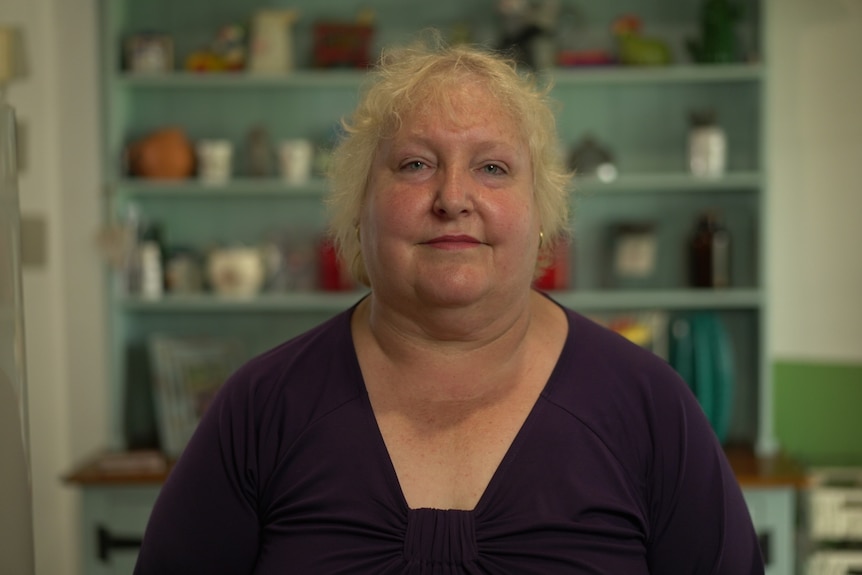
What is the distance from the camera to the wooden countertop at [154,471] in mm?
3133

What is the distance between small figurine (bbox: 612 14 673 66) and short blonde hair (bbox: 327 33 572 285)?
6.54 ft

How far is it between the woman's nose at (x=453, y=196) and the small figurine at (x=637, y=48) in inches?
89.2

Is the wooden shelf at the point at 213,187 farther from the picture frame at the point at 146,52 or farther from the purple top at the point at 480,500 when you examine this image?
the purple top at the point at 480,500

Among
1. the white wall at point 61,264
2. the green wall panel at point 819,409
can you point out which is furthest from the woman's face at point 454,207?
the green wall panel at point 819,409

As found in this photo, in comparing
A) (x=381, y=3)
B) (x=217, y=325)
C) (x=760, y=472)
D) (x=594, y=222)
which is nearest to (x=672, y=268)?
(x=594, y=222)

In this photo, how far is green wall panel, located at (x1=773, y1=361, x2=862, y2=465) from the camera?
3678 mm

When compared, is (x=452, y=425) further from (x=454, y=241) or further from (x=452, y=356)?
(x=454, y=241)

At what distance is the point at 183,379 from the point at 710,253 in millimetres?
1829

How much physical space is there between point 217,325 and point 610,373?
2.52 metres

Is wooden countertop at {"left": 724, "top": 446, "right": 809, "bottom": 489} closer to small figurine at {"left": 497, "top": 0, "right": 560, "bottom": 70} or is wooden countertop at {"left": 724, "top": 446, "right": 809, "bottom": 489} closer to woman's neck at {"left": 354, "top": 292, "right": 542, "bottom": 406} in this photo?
small figurine at {"left": 497, "top": 0, "right": 560, "bottom": 70}

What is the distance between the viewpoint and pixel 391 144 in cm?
150

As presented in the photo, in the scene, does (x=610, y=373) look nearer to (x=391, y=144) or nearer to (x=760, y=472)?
(x=391, y=144)

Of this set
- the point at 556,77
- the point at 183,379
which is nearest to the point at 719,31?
the point at 556,77

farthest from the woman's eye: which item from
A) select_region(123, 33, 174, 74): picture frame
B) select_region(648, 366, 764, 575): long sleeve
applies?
select_region(123, 33, 174, 74): picture frame
